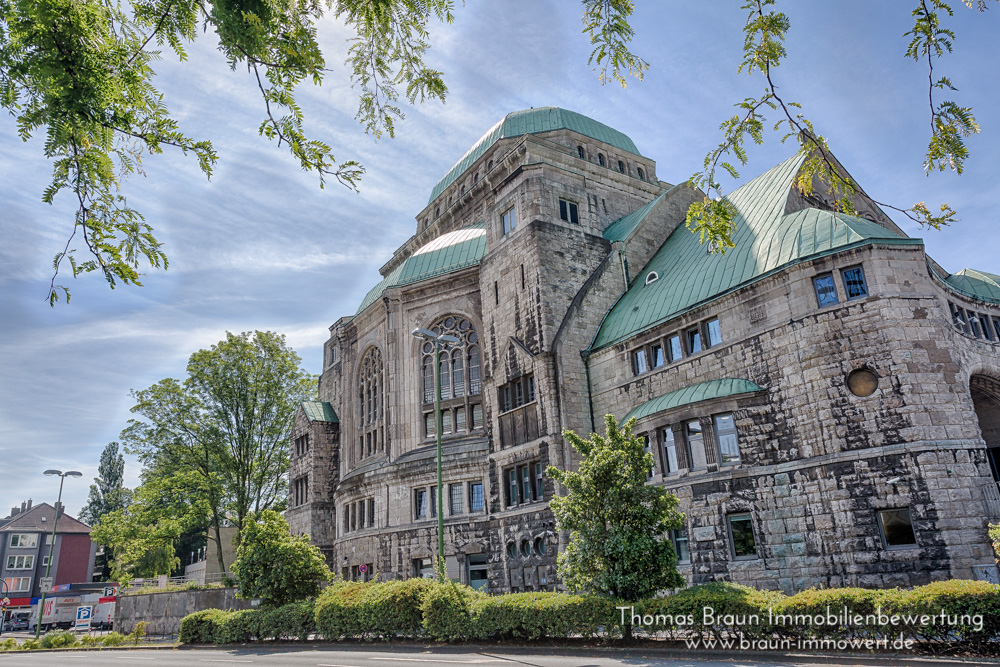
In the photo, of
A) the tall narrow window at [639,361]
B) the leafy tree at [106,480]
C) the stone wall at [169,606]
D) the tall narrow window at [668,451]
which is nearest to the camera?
the tall narrow window at [668,451]

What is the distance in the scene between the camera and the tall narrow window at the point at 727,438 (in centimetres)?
2230

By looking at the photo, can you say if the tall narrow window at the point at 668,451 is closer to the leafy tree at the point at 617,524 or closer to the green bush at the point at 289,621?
the leafy tree at the point at 617,524

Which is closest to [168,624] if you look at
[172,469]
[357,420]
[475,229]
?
[172,469]

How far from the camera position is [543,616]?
16688 millimetres

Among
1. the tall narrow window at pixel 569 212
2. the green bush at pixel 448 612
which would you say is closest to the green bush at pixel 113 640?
the green bush at pixel 448 612

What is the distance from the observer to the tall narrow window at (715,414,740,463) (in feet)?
73.2

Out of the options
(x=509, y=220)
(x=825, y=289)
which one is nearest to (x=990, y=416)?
(x=825, y=289)

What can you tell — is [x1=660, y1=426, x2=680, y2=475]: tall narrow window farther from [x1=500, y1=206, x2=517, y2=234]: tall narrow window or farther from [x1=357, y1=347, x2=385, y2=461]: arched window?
[x1=357, y1=347, x2=385, y2=461]: arched window

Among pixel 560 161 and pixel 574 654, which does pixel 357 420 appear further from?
pixel 574 654

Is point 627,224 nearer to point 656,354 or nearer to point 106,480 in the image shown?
point 656,354

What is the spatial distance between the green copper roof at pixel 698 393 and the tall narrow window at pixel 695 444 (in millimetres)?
842

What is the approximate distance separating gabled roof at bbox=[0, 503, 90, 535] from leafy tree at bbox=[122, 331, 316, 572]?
42374 millimetres

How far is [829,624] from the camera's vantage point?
1271cm

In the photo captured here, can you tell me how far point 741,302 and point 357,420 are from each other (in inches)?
960
